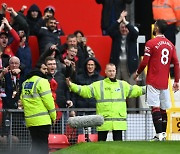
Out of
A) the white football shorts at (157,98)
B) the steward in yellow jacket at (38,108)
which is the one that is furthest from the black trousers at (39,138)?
the white football shorts at (157,98)

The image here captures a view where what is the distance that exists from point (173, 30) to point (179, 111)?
3.08 metres

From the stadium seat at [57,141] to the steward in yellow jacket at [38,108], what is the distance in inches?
56.8

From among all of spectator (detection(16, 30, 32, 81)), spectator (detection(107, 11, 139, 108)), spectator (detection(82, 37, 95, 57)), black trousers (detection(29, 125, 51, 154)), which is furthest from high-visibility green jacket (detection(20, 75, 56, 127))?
spectator (detection(107, 11, 139, 108))

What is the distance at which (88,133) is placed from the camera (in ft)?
65.9

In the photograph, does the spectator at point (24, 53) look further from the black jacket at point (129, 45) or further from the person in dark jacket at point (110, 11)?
the person in dark jacket at point (110, 11)

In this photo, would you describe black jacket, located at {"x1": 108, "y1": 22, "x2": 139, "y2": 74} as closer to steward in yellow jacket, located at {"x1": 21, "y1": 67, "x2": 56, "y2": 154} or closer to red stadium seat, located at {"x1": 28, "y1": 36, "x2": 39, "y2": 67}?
red stadium seat, located at {"x1": 28, "y1": 36, "x2": 39, "y2": 67}

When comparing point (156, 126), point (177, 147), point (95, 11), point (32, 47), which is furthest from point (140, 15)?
point (177, 147)

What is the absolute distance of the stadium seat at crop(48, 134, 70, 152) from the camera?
21125mm

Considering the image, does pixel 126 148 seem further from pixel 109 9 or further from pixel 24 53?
pixel 109 9

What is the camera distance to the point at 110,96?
2064cm

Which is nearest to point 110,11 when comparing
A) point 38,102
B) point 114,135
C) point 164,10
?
point 164,10

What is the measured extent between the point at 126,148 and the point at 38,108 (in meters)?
2.73

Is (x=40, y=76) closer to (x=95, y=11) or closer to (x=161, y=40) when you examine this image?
(x=161, y=40)

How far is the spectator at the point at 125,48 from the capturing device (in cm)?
2433
